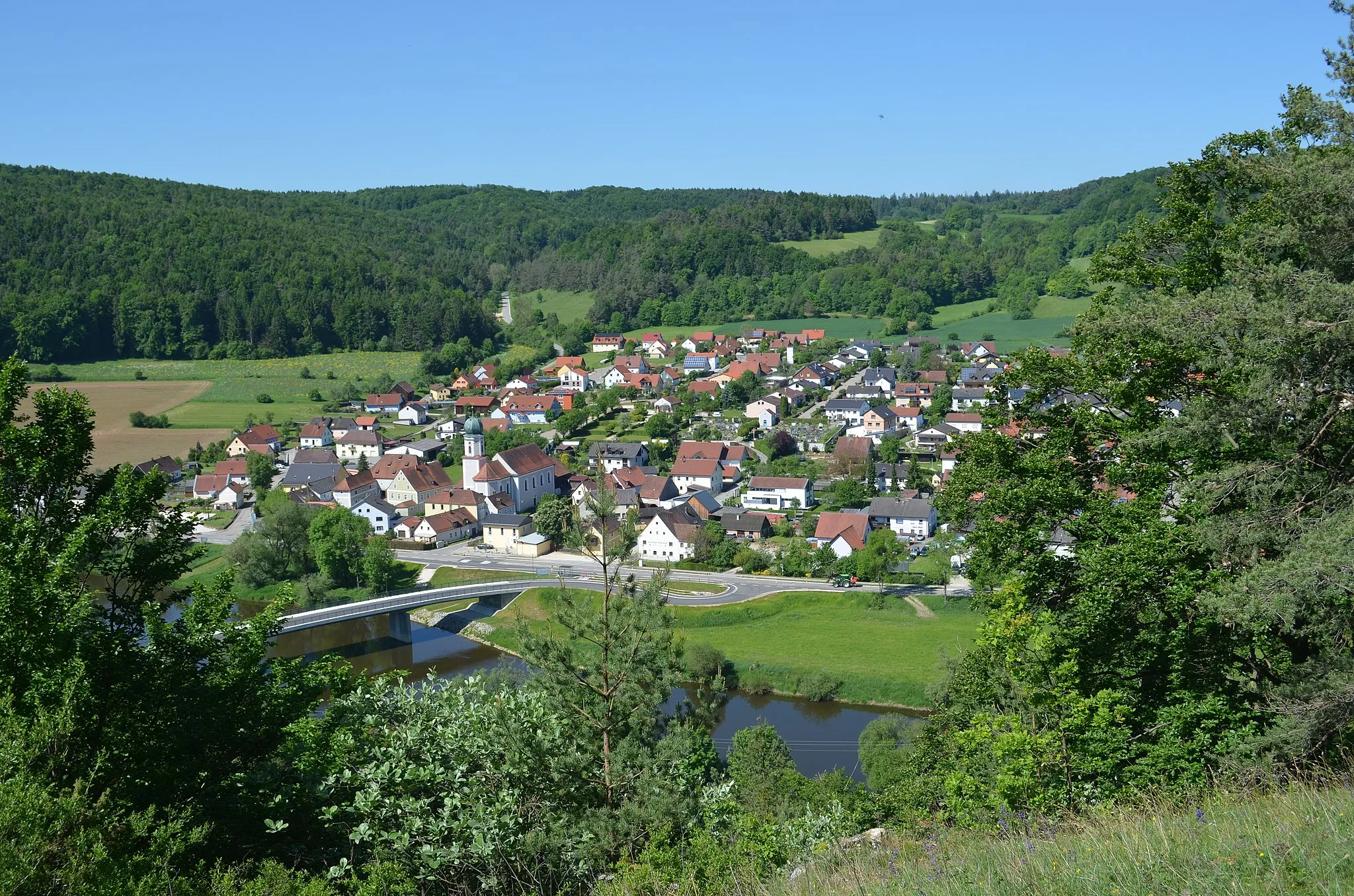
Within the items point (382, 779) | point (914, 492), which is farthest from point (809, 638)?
point (382, 779)

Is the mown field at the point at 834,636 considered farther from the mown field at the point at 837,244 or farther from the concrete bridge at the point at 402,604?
the mown field at the point at 837,244

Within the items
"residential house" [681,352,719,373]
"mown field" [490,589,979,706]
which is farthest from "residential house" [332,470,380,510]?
"residential house" [681,352,719,373]

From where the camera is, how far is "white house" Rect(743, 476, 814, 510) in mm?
36500

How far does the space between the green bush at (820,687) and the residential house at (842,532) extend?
8.87 m

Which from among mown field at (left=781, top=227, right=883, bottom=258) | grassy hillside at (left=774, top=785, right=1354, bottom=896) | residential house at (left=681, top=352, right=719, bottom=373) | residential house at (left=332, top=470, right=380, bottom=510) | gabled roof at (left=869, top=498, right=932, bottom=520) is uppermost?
mown field at (left=781, top=227, right=883, bottom=258)

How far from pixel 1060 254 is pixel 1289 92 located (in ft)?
294

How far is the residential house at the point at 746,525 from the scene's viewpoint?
33281mm

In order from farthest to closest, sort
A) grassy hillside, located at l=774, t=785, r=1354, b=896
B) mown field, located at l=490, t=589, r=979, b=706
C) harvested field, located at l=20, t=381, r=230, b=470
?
harvested field, located at l=20, t=381, r=230, b=470, mown field, located at l=490, t=589, r=979, b=706, grassy hillside, located at l=774, t=785, r=1354, b=896

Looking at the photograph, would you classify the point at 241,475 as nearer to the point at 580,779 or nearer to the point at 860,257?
the point at 580,779

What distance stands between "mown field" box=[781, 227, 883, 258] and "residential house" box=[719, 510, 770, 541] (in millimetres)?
65669

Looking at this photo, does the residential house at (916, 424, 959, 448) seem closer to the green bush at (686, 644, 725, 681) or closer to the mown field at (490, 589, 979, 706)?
the mown field at (490, 589, 979, 706)

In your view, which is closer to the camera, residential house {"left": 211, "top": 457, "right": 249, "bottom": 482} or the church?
the church

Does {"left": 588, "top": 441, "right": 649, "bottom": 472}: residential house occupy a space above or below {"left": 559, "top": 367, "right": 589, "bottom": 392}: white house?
below

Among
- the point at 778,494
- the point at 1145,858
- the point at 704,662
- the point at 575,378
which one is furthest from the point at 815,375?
the point at 1145,858
